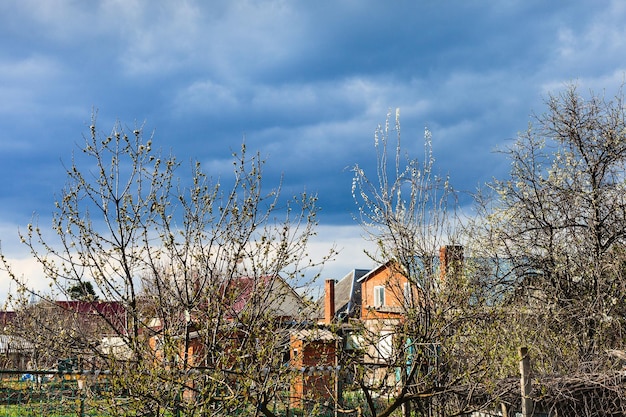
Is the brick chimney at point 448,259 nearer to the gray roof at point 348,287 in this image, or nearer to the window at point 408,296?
the window at point 408,296

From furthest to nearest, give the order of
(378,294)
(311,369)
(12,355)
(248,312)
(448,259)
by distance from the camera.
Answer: (378,294)
(12,355)
(448,259)
(311,369)
(248,312)

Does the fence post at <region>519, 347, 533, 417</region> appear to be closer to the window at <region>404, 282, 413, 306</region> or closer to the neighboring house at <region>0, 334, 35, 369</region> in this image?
the window at <region>404, 282, 413, 306</region>

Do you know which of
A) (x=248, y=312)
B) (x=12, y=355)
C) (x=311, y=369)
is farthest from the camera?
(x=12, y=355)

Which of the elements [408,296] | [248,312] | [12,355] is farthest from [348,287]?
[248,312]

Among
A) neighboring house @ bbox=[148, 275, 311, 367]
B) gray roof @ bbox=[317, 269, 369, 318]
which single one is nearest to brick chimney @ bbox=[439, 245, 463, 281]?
neighboring house @ bbox=[148, 275, 311, 367]

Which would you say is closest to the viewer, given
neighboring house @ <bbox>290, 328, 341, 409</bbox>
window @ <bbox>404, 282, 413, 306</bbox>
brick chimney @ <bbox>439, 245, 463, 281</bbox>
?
neighboring house @ <bbox>290, 328, 341, 409</bbox>

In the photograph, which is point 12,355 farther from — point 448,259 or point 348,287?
point 348,287

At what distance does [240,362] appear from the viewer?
4.20 m

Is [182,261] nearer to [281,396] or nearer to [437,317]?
[281,396]

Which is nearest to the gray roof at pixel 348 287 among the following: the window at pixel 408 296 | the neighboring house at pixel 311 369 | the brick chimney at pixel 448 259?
the brick chimney at pixel 448 259

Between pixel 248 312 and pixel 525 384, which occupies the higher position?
pixel 248 312

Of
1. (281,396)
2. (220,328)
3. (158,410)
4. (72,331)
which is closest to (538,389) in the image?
(281,396)

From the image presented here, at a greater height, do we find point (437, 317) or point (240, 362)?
point (437, 317)

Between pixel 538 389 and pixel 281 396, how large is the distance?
287cm
